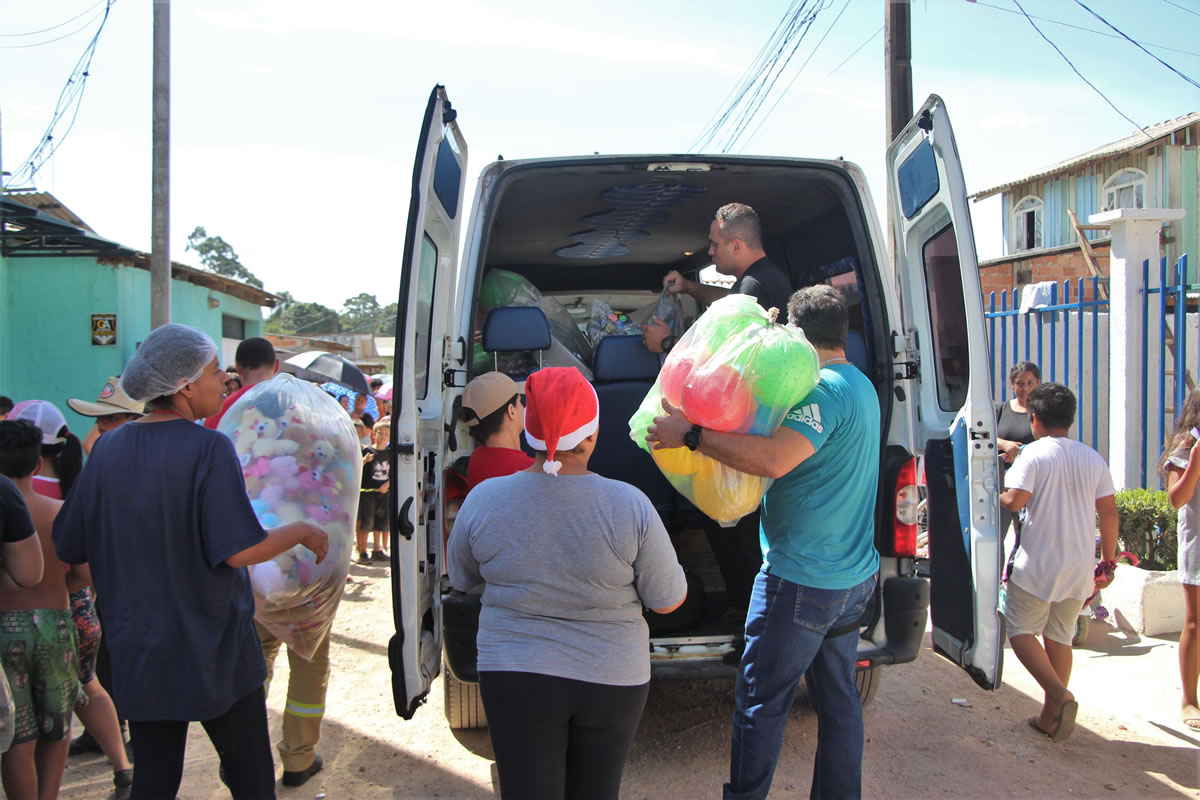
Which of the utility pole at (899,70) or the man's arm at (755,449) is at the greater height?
the utility pole at (899,70)

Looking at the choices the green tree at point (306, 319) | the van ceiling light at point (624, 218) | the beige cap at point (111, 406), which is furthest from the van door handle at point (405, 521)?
Answer: the green tree at point (306, 319)

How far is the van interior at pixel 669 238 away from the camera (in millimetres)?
3551

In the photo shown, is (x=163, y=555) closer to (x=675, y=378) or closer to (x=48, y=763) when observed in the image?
(x=48, y=763)

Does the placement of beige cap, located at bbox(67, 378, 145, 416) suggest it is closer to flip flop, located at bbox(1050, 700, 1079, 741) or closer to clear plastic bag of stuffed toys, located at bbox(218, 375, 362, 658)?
clear plastic bag of stuffed toys, located at bbox(218, 375, 362, 658)

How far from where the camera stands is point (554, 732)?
2.04m

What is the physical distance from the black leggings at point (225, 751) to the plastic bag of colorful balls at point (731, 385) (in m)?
1.38

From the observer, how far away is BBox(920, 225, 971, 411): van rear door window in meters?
3.23

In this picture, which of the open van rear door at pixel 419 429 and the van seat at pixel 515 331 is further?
the van seat at pixel 515 331

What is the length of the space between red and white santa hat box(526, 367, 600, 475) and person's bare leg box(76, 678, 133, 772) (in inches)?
87.2

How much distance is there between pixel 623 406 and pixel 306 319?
60839 mm

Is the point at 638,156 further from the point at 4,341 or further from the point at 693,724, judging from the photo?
the point at 4,341

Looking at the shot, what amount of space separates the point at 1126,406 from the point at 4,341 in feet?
49.8

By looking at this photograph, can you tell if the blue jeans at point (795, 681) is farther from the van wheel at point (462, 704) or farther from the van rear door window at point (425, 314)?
the van rear door window at point (425, 314)

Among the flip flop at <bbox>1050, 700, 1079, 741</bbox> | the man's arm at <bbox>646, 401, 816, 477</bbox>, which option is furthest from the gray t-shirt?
the flip flop at <bbox>1050, 700, 1079, 741</bbox>
